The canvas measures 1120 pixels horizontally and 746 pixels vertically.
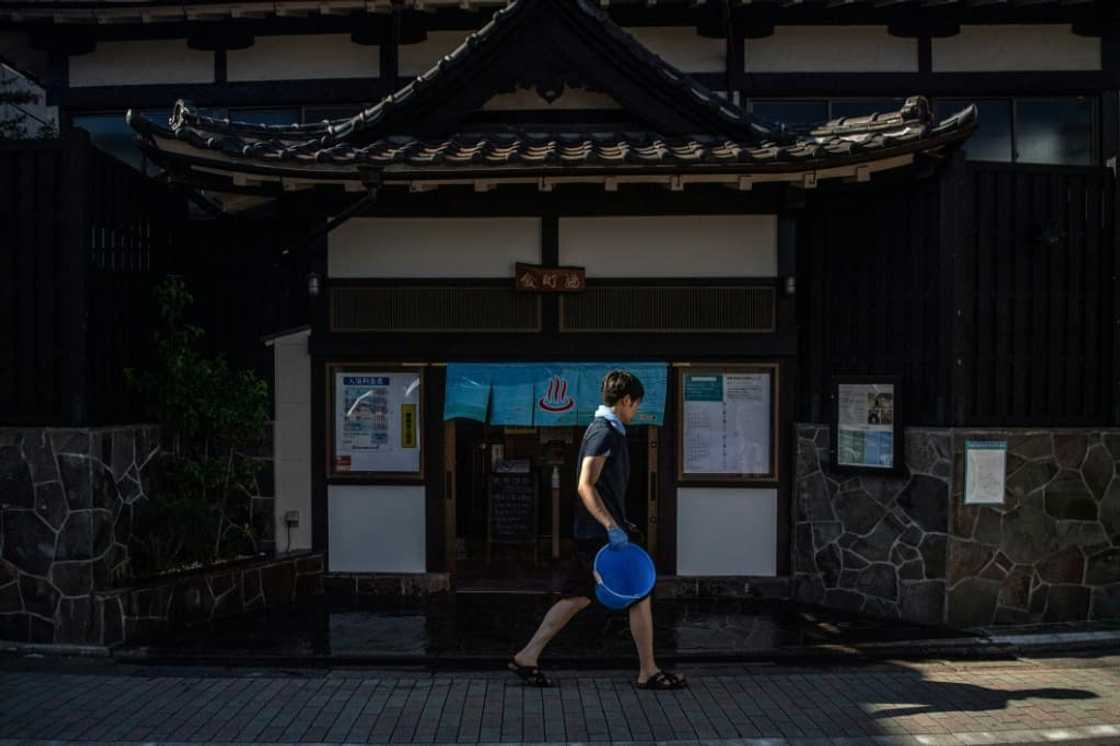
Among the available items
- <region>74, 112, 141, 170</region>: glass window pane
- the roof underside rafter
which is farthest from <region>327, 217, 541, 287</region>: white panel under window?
<region>74, 112, 141, 170</region>: glass window pane

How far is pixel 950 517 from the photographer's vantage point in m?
7.55

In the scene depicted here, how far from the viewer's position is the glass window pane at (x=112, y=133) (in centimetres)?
1027

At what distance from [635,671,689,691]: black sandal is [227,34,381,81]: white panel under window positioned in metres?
7.46

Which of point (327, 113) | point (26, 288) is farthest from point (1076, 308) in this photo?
point (26, 288)

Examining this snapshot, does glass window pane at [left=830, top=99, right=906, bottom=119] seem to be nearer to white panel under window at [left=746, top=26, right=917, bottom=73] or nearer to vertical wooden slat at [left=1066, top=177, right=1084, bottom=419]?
white panel under window at [left=746, top=26, right=917, bottom=73]

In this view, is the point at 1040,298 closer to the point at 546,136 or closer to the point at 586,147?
the point at 586,147

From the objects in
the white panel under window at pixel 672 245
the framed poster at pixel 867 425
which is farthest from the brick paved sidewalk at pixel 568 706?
the white panel under window at pixel 672 245

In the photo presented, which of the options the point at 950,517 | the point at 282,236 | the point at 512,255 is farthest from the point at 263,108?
the point at 950,517

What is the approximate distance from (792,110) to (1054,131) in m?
3.05

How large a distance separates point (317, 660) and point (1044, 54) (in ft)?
33.4

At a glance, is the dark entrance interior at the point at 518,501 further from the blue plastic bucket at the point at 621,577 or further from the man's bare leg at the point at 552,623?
the blue plastic bucket at the point at 621,577

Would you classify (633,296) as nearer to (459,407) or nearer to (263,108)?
(459,407)

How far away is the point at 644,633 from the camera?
602cm

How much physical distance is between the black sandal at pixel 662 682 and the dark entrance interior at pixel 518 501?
9.69 ft
